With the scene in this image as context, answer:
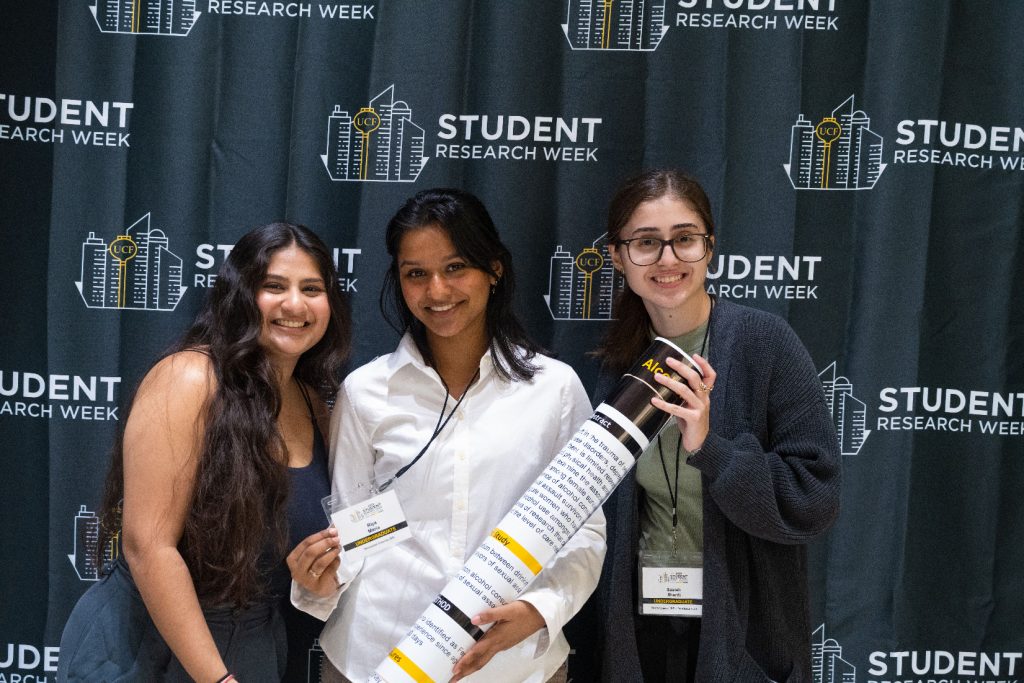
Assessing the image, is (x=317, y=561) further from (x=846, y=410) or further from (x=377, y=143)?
(x=846, y=410)

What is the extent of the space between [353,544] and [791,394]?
102cm

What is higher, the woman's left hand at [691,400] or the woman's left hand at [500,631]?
the woman's left hand at [691,400]

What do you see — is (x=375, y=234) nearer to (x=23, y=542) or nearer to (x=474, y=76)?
(x=474, y=76)

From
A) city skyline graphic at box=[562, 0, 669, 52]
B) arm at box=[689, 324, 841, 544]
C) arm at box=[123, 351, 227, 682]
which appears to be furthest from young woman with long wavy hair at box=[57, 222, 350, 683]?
city skyline graphic at box=[562, 0, 669, 52]

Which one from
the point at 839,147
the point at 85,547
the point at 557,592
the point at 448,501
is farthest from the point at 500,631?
the point at 839,147

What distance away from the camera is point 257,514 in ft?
5.89

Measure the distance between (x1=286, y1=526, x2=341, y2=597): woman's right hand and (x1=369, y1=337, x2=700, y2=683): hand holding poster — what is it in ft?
0.82

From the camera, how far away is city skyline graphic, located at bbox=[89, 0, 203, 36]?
2418 millimetres

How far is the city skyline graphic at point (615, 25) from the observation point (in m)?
2.41

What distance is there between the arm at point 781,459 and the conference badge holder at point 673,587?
17 cm

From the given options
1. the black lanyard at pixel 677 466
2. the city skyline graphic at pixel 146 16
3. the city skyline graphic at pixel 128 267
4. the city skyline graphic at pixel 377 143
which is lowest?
the black lanyard at pixel 677 466

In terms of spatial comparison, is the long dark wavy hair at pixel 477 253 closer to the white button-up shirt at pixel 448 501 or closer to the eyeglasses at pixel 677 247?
the white button-up shirt at pixel 448 501

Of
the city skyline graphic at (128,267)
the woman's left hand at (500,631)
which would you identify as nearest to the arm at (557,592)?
the woman's left hand at (500,631)

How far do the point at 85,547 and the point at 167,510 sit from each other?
2.98 ft
